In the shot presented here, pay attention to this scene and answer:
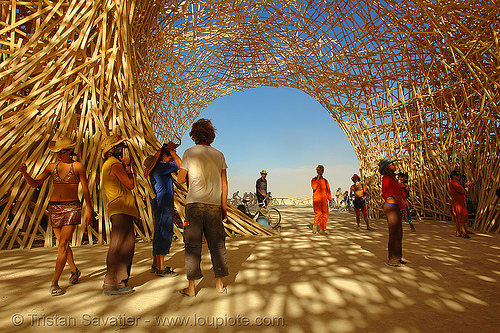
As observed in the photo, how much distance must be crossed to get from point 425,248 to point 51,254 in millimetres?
5328

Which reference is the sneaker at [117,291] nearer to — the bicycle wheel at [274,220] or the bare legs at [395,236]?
the bare legs at [395,236]

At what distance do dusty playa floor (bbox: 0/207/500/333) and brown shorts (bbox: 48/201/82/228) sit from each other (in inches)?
23.9

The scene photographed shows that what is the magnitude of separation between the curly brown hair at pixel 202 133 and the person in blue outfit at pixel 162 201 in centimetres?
53

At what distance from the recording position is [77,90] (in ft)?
14.3

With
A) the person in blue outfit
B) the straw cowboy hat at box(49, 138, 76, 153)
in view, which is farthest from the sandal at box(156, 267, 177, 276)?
the straw cowboy hat at box(49, 138, 76, 153)

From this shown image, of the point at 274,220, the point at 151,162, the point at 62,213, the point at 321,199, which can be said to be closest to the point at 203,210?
the point at 151,162

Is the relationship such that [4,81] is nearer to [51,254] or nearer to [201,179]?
[51,254]

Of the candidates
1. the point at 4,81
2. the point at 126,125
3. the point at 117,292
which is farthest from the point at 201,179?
the point at 4,81

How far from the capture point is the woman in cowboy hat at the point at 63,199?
2.48 meters

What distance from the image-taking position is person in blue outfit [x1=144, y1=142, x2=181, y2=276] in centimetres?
300

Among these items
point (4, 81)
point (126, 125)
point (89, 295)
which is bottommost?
point (89, 295)

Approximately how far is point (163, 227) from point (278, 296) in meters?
1.36

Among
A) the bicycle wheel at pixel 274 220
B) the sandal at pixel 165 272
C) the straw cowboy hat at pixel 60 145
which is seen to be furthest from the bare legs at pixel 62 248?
the bicycle wheel at pixel 274 220

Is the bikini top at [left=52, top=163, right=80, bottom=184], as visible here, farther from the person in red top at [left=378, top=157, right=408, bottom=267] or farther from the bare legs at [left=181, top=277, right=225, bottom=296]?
the person in red top at [left=378, top=157, right=408, bottom=267]
